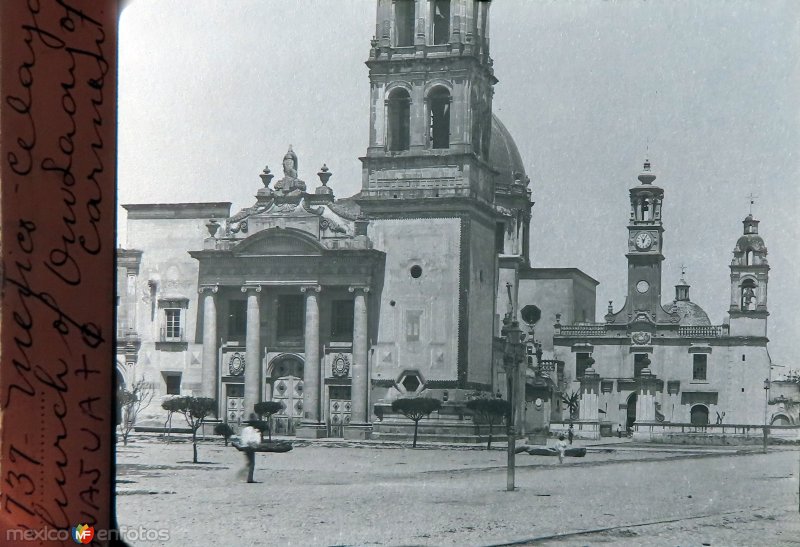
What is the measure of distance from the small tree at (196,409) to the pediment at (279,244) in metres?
4.08

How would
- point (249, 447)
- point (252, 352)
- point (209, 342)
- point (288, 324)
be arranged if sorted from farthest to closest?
1. point (288, 324)
2. point (252, 352)
3. point (209, 342)
4. point (249, 447)

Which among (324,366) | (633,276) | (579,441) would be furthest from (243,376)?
(633,276)

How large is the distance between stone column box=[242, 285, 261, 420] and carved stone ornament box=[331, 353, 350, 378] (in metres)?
2.59

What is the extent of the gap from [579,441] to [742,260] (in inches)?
284

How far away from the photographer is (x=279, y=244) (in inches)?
936

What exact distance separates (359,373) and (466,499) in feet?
39.6

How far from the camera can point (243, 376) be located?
19.9 m

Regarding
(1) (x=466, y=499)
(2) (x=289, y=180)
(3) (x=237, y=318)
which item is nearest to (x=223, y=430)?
(2) (x=289, y=180)

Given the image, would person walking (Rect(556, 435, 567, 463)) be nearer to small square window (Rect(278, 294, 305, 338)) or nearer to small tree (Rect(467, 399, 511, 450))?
small tree (Rect(467, 399, 511, 450))

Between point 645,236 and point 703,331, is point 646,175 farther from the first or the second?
point 703,331

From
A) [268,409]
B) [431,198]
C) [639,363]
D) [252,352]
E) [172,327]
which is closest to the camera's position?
[639,363]

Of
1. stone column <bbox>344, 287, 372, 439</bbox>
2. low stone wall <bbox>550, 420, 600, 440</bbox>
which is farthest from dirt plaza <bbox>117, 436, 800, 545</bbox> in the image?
stone column <bbox>344, 287, 372, 439</bbox>

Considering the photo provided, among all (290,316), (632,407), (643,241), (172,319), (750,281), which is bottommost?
(632,407)

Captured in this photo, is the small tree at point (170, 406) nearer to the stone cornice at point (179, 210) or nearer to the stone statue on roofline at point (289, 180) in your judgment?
the stone cornice at point (179, 210)
